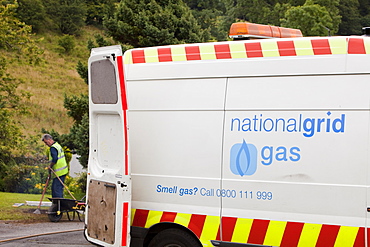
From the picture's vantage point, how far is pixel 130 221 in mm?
6055

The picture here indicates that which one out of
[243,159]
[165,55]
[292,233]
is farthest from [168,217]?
[165,55]

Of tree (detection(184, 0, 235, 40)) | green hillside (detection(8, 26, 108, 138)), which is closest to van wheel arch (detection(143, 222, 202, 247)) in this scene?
green hillside (detection(8, 26, 108, 138))

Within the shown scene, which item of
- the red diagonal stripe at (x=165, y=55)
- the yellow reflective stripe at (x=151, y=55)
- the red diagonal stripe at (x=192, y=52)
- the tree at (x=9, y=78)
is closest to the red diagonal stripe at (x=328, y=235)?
the red diagonal stripe at (x=192, y=52)

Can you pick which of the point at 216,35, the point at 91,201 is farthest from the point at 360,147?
the point at 216,35

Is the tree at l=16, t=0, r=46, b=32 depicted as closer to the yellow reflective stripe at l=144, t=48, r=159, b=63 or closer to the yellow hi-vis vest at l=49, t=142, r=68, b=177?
the yellow hi-vis vest at l=49, t=142, r=68, b=177

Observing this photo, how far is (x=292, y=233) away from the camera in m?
5.33

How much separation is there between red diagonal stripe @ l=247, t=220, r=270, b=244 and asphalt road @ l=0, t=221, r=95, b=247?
3.80 meters

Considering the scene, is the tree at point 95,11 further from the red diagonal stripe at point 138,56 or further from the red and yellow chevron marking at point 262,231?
the red and yellow chevron marking at point 262,231

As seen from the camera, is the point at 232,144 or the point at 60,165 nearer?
the point at 232,144

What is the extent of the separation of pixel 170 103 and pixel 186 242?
146 centimetres

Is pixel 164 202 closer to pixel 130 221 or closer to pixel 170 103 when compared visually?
pixel 130 221

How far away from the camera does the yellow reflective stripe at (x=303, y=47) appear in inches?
212

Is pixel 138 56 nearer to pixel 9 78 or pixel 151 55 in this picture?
pixel 151 55

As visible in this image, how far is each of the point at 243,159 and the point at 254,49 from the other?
1102 mm
